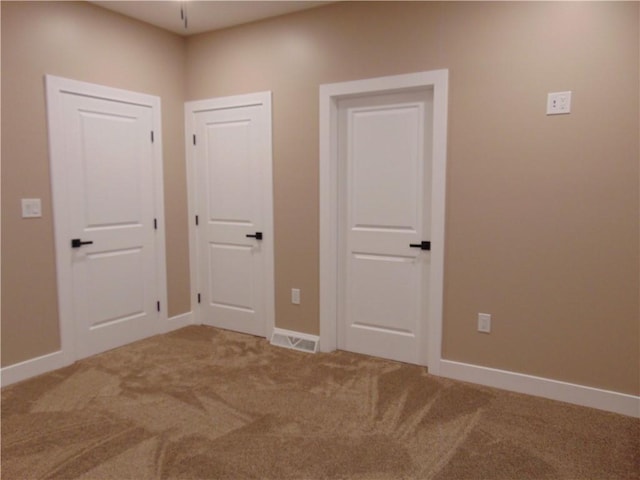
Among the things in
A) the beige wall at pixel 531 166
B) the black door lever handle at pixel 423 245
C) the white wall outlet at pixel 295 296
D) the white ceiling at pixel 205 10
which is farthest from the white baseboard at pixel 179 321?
the white ceiling at pixel 205 10

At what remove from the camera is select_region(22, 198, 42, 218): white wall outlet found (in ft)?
9.69

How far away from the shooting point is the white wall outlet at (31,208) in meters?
2.95

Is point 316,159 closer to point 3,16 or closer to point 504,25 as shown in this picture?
point 504,25

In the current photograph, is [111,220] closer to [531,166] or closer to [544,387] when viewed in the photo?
[531,166]

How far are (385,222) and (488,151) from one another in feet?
2.78

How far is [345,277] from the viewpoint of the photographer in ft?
11.6

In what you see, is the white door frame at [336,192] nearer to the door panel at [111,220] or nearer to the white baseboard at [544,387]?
the white baseboard at [544,387]

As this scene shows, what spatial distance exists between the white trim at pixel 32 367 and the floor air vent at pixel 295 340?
149 cm

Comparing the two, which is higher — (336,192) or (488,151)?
(488,151)

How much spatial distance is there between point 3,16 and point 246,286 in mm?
2453

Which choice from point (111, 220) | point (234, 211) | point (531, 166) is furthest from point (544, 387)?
point (111, 220)

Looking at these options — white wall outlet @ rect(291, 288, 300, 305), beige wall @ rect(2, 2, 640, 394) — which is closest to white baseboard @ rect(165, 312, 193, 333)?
beige wall @ rect(2, 2, 640, 394)

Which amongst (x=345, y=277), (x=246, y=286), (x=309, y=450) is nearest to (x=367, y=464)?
(x=309, y=450)

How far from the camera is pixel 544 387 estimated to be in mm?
2770
